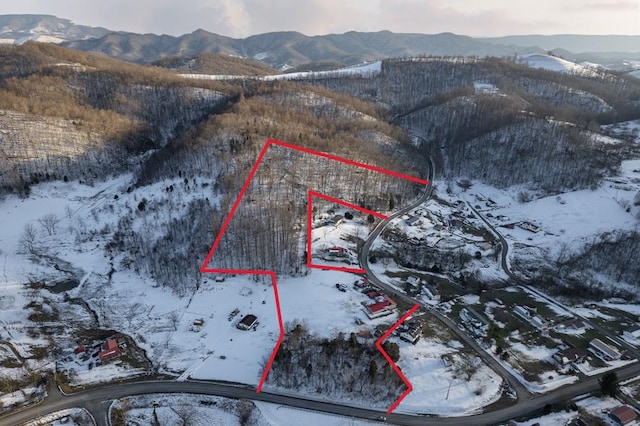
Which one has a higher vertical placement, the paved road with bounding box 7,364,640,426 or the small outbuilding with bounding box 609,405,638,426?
the small outbuilding with bounding box 609,405,638,426

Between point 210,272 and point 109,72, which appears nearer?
point 210,272

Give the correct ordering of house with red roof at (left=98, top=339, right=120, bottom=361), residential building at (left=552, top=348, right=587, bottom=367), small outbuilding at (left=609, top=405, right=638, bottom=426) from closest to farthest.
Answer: small outbuilding at (left=609, top=405, right=638, bottom=426)
house with red roof at (left=98, top=339, right=120, bottom=361)
residential building at (left=552, top=348, right=587, bottom=367)

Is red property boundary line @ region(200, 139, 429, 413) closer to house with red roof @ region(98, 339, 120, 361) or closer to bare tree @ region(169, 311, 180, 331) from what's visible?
bare tree @ region(169, 311, 180, 331)

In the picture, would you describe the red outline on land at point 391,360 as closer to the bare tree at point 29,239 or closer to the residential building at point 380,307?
the residential building at point 380,307

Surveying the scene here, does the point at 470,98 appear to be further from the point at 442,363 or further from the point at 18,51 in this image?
the point at 18,51

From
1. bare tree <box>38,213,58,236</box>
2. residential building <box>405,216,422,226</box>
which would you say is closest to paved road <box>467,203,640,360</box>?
residential building <box>405,216,422,226</box>

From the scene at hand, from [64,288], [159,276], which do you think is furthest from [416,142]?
[64,288]

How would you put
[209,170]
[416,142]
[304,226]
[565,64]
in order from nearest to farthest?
[304,226], [209,170], [416,142], [565,64]
